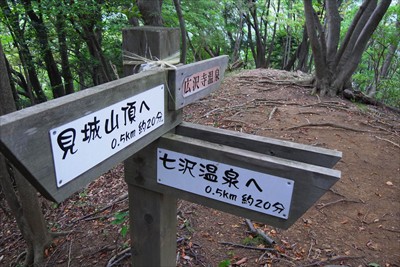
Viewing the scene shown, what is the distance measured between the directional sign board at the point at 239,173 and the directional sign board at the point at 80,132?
0.65 feet

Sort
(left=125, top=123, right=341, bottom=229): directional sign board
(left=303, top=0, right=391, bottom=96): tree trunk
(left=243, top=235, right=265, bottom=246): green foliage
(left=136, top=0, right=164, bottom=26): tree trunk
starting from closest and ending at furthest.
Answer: (left=125, top=123, right=341, bottom=229): directional sign board
(left=243, top=235, right=265, bottom=246): green foliage
(left=136, top=0, right=164, bottom=26): tree trunk
(left=303, top=0, right=391, bottom=96): tree trunk

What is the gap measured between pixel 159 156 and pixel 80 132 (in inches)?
23.0

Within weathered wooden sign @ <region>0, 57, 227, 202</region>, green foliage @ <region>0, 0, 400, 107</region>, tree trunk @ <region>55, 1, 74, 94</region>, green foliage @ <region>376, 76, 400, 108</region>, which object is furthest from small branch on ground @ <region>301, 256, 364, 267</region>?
green foliage @ <region>376, 76, 400, 108</region>

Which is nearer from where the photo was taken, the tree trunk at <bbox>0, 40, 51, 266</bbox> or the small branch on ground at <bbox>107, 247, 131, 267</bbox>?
the small branch on ground at <bbox>107, 247, 131, 267</bbox>

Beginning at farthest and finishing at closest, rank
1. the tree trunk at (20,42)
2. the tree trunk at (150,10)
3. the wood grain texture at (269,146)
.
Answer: the tree trunk at (20,42)
the tree trunk at (150,10)
the wood grain texture at (269,146)

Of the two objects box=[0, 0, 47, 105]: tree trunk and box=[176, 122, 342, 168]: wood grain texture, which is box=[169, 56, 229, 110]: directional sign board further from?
box=[0, 0, 47, 105]: tree trunk

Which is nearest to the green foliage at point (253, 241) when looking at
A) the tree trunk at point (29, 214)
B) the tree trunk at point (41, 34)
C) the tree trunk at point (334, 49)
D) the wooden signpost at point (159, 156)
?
the wooden signpost at point (159, 156)

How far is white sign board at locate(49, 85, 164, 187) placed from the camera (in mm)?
960

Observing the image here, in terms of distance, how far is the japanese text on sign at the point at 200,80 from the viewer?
158cm

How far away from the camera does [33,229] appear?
11.2 ft

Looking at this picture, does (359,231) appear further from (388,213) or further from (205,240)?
(205,240)

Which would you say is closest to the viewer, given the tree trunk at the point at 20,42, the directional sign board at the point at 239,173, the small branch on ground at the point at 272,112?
the directional sign board at the point at 239,173

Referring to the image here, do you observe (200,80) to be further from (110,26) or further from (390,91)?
(390,91)

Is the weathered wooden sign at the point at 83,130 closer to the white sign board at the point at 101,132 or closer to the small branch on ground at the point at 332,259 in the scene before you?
the white sign board at the point at 101,132
